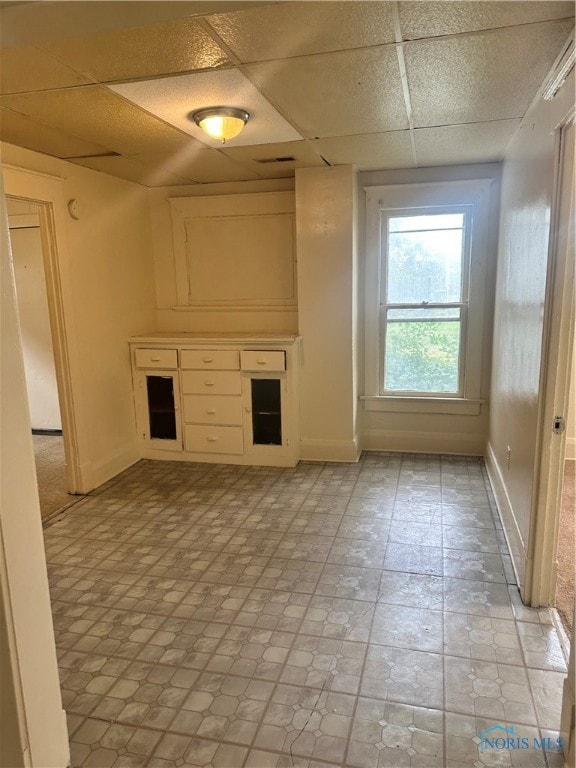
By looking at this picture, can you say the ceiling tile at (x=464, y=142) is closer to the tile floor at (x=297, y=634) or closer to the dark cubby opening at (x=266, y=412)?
the dark cubby opening at (x=266, y=412)

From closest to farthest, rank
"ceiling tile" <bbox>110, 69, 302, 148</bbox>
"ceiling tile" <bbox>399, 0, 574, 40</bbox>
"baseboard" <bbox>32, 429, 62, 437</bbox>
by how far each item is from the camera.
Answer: "ceiling tile" <bbox>399, 0, 574, 40</bbox> < "ceiling tile" <bbox>110, 69, 302, 148</bbox> < "baseboard" <bbox>32, 429, 62, 437</bbox>

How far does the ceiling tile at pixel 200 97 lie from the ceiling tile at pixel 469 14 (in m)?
0.73

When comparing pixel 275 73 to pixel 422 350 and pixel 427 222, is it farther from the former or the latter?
pixel 422 350

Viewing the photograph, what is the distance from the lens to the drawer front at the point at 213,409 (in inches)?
161

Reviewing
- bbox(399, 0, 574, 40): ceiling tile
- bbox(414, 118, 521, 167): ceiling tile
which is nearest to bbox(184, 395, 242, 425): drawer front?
bbox(414, 118, 521, 167): ceiling tile

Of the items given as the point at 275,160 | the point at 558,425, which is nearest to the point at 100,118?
the point at 275,160

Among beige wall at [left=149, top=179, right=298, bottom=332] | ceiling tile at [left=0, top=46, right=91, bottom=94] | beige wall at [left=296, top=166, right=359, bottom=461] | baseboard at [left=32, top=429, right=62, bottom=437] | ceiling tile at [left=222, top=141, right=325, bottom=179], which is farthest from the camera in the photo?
baseboard at [left=32, top=429, right=62, bottom=437]

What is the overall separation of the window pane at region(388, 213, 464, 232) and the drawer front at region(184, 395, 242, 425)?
1.85 meters

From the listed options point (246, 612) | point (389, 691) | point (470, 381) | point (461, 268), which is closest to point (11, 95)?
point (246, 612)

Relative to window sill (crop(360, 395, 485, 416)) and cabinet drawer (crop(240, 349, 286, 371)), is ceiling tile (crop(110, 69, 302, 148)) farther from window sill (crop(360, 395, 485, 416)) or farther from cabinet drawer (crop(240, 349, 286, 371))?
window sill (crop(360, 395, 485, 416))

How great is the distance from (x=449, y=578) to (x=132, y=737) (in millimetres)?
1535

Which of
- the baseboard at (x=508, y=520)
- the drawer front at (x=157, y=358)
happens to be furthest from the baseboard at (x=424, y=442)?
the drawer front at (x=157, y=358)

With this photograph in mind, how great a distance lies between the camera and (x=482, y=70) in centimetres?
207

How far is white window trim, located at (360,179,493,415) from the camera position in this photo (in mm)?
3865
